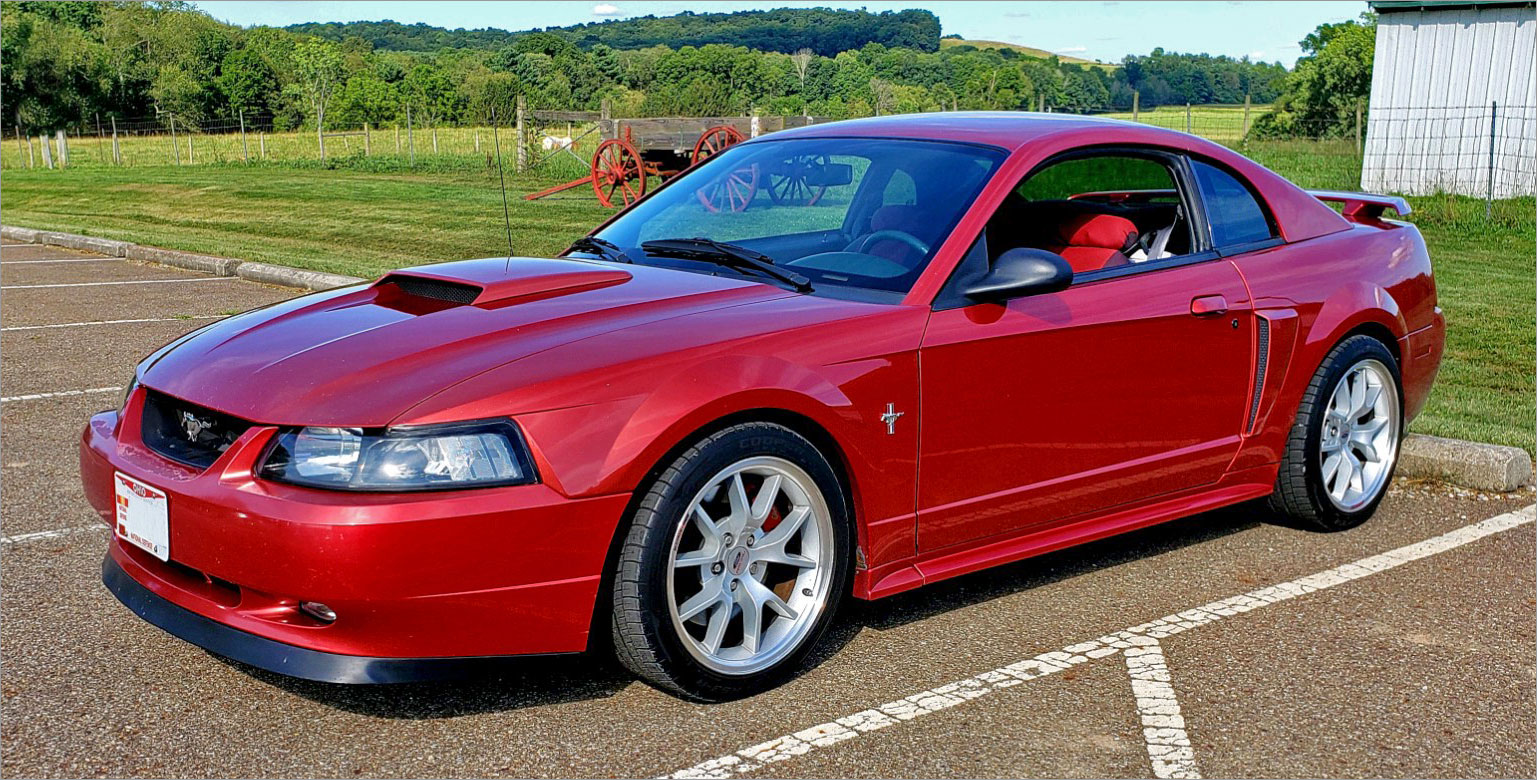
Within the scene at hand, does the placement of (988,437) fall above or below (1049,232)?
below

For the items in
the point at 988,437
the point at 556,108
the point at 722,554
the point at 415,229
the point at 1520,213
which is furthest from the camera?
the point at 556,108

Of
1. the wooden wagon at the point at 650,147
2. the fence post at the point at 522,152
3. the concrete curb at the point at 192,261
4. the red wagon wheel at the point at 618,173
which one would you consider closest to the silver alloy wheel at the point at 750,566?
the concrete curb at the point at 192,261

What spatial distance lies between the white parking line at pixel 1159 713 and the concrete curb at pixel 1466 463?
2351 millimetres

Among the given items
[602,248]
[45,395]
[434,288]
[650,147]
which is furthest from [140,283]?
[650,147]

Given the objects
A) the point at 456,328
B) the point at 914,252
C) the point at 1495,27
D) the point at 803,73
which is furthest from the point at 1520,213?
the point at 803,73

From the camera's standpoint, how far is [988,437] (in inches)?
160

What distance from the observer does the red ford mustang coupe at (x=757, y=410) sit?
3.23 metres

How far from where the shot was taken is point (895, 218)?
4.38 meters

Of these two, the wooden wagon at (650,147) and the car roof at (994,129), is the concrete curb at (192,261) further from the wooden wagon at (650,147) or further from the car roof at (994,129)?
the wooden wagon at (650,147)

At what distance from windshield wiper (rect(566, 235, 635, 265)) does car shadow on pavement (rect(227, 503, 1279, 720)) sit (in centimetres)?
131

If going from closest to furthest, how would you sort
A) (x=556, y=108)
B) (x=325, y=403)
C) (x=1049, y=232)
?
(x=325, y=403) → (x=1049, y=232) → (x=556, y=108)

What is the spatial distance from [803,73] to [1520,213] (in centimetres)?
2029

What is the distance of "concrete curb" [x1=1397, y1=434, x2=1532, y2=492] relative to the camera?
580 centimetres

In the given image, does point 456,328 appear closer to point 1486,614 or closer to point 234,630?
point 234,630
